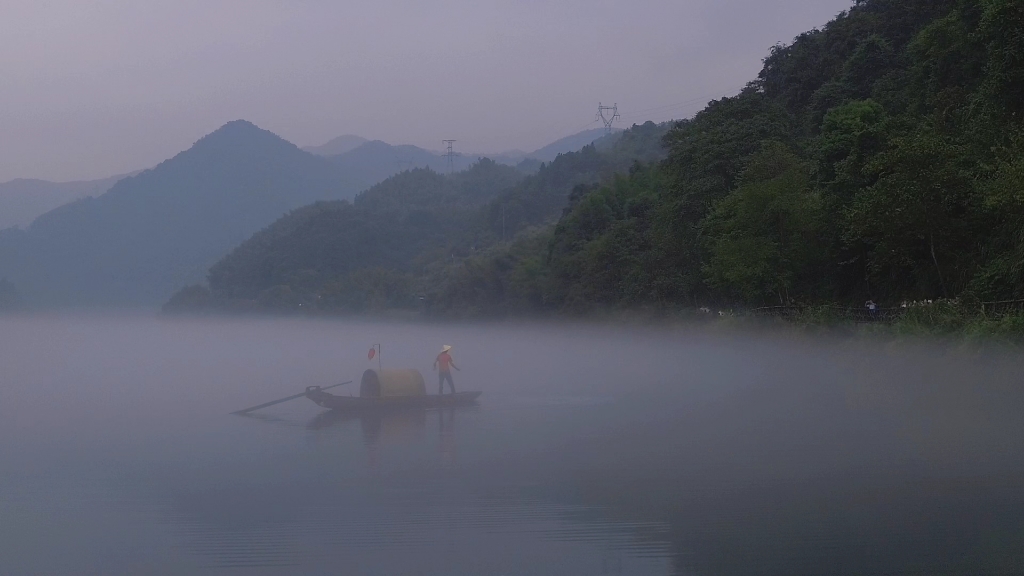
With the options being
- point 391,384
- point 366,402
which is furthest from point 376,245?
point 366,402

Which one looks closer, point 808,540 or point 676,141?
point 808,540

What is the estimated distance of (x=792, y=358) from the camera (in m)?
21.3

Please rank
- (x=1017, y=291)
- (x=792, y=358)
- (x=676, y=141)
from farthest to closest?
(x=676, y=141) → (x=792, y=358) → (x=1017, y=291)

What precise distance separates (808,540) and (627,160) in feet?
265

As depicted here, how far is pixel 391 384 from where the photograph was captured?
58.5 ft

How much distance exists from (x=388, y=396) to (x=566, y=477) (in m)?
7.18

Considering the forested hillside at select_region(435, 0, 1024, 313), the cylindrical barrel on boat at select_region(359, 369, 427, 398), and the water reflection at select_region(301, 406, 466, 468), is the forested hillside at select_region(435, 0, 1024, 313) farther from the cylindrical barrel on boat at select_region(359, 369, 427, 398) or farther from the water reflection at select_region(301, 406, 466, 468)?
the cylindrical barrel on boat at select_region(359, 369, 427, 398)

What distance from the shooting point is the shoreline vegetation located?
16.2 m

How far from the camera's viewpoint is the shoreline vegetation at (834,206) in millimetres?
16156

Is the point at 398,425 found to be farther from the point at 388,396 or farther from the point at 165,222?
the point at 165,222

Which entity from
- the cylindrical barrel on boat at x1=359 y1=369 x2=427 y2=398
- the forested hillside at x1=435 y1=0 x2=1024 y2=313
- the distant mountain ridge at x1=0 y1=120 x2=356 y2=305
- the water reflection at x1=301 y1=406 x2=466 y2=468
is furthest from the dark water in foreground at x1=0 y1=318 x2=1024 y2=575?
the distant mountain ridge at x1=0 y1=120 x2=356 y2=305

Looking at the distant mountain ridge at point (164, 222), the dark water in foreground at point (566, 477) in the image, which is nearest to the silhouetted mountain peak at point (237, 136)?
the distant mountain ridge at point (164, 222)

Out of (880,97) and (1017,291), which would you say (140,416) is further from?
(880,97)

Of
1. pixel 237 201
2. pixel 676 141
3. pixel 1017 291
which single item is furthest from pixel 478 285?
pixel 237 201
